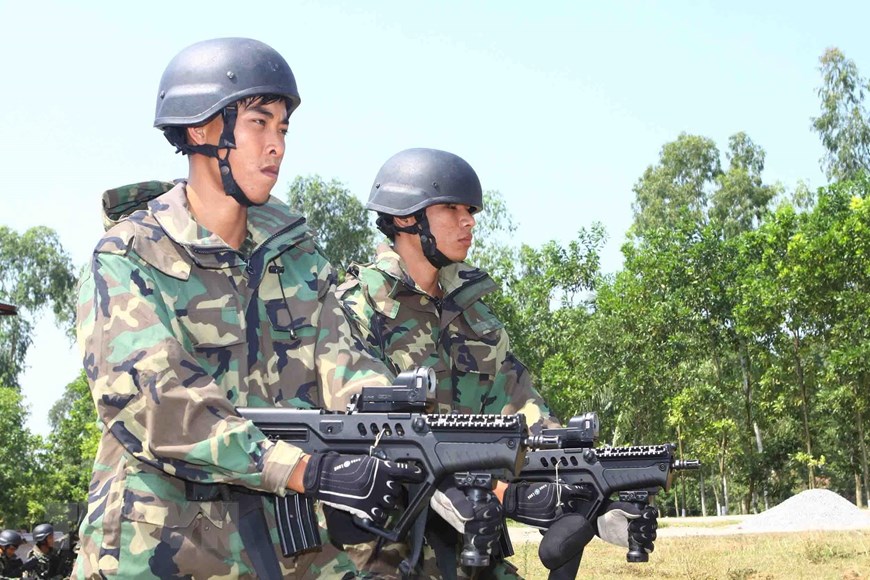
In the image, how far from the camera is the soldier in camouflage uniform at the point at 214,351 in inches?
169

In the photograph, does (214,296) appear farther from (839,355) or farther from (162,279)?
(839,355)

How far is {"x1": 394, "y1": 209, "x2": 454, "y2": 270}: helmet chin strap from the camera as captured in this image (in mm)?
7887

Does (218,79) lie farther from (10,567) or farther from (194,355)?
(10,567)

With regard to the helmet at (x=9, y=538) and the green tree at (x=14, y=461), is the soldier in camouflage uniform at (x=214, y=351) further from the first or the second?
the green tree at (x=14, y=461)

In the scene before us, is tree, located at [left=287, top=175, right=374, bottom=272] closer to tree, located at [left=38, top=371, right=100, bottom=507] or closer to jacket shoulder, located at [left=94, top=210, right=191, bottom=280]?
tree, located at [left=38, top=371, right=100, bottom=507]

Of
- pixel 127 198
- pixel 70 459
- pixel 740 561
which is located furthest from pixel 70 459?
pixel 127 198

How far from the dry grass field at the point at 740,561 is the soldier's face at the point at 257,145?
11.2 m

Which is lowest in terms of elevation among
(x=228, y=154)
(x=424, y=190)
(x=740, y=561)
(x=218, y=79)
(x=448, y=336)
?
(x=740, y=561)

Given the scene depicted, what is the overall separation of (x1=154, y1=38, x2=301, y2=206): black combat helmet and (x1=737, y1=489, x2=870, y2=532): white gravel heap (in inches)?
958

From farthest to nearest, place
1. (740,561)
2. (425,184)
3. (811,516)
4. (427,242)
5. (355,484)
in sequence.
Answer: (811,516)
(740,561)
(425,184)
(427,242)
(355,484)

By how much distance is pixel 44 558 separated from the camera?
68.6ft

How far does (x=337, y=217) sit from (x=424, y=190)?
55910 mm

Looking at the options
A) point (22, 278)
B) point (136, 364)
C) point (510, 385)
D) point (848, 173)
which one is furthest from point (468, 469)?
point (22, 278)

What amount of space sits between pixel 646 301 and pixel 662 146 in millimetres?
13711
